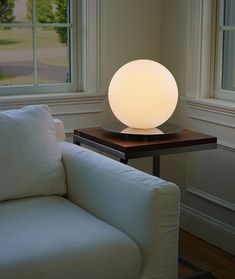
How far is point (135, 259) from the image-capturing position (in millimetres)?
2268

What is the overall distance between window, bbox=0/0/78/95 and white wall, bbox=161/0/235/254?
1.89 ft

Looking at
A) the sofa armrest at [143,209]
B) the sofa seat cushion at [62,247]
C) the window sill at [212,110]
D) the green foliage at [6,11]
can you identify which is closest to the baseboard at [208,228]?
the window sill at [212,110]

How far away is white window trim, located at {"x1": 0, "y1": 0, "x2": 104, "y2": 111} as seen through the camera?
3375mm

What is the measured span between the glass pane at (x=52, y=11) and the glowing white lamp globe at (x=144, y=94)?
74 centimetres

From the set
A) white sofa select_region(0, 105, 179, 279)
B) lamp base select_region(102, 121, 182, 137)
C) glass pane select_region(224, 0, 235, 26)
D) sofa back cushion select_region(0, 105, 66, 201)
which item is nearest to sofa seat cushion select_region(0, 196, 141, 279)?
white sofa select_region(0, 105, 179, 279)

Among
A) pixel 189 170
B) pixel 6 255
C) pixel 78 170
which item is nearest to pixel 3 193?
pixel 78 170

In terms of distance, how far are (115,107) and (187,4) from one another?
0.86m

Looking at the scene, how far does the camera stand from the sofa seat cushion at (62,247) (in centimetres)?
208

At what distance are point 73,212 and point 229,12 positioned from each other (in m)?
1.46

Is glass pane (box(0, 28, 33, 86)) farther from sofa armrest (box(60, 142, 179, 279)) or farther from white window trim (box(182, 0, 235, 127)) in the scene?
sofa armrest (box(60, 142, 179, 279))

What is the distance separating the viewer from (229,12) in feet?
10.7

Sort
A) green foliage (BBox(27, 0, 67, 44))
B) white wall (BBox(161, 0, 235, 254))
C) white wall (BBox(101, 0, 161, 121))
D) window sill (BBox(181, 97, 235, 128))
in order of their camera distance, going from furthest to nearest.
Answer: white wall (BBox(101, 0, 161, 121))
green foliage (BBox(27, 0, 67, 44))
white wall (BBox(161, 0, 235, 254))
window sill (BBox(181, 97, 235, 128))

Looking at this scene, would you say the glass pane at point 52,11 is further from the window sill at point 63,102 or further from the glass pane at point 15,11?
the window sill at point 63,102

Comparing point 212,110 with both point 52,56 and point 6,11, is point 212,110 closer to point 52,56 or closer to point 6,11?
point 52,56
